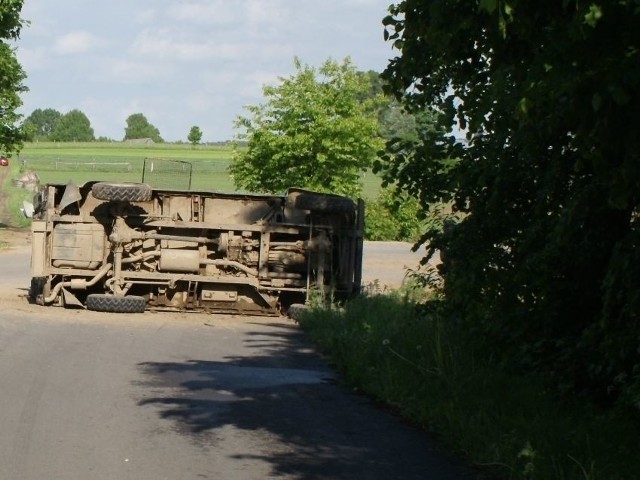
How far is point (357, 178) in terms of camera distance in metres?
38.2

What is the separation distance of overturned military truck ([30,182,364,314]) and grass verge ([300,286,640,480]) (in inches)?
155

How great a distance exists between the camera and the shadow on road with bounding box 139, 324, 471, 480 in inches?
320

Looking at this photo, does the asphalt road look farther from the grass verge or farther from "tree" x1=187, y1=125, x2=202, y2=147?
"tree" x1=187, y1=125, x2=202, y2=147

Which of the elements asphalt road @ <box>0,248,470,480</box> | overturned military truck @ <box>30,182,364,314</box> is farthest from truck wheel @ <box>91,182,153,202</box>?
asphalt road @ <box>0,248,470,480</box>

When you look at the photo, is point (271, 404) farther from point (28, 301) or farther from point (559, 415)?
point (28, 301)

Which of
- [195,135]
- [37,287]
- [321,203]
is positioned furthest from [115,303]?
[195,135]

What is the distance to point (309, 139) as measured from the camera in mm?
36812

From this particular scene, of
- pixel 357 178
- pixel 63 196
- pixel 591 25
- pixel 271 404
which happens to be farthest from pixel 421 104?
pixel 357 178

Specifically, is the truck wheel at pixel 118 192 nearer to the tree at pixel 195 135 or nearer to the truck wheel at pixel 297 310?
the truck wheel at pixel 297 310

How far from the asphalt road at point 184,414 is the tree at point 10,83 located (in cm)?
2256

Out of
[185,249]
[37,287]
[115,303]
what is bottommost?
[115,303]

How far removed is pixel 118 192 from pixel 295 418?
28.4ft

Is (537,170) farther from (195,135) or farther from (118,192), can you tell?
(195,135)

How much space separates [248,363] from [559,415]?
15.5ft
